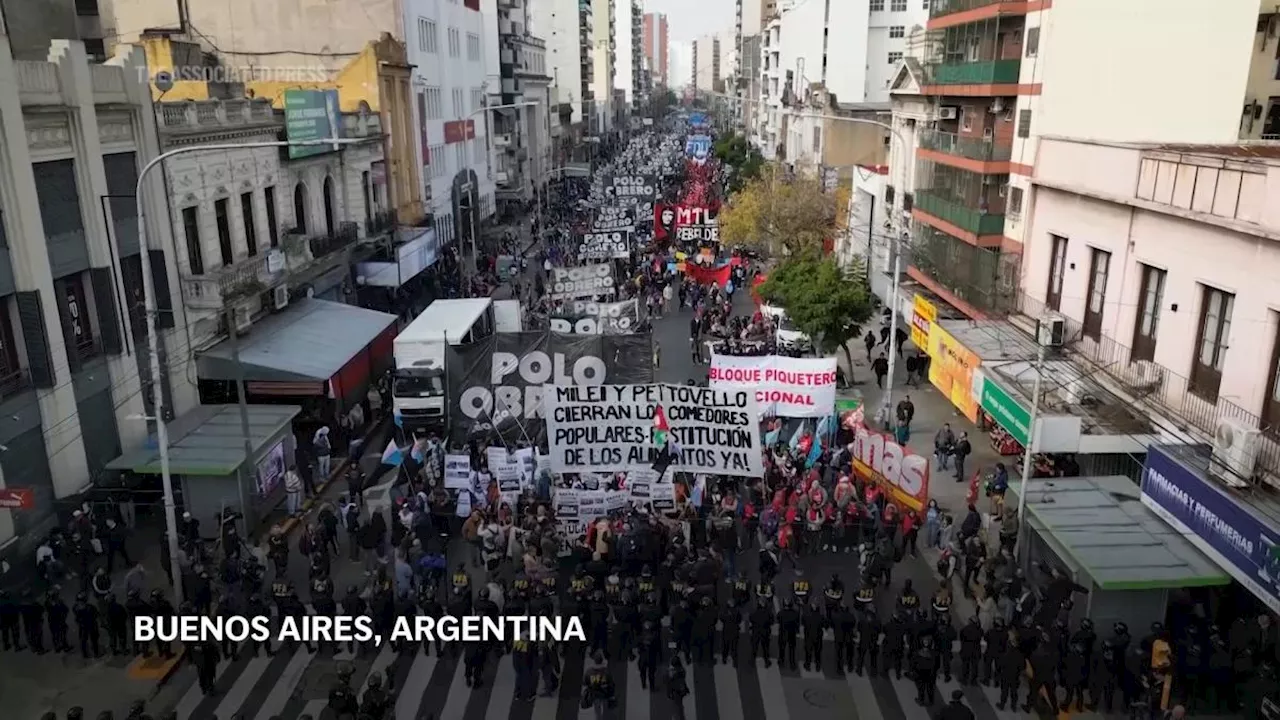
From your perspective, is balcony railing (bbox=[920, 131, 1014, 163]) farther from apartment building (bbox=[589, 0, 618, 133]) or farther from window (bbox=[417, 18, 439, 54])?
apartment building (bbox=[589, 0, 618, 133])

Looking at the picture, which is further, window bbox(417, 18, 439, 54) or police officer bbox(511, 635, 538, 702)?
window bbox(417, 18, 439, 54)

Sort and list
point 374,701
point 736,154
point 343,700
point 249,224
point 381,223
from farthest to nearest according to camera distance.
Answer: point 736,154, point 381,223, point 249,224, point 343,700, point 374,701

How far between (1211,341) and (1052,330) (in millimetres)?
4345

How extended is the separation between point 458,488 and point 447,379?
185 inches

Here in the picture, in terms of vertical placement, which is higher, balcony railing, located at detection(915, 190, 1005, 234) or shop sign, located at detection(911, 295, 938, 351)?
balcony railing, located at detection(915, 190, 1005, 234)

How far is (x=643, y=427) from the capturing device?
18453mm

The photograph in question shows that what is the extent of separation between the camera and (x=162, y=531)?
1989 centimetres

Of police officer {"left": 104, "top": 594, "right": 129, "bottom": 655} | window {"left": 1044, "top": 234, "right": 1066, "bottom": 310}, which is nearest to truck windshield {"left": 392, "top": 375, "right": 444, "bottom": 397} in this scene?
police officer {"left": 104, "top": 594, "right": 129, "bottom": 655}

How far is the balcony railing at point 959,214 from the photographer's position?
25906 millimetres

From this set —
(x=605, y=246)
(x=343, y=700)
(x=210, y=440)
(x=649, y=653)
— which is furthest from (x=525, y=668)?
(x=605, y=246)

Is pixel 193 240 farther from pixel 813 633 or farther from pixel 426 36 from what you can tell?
pixel 426 36

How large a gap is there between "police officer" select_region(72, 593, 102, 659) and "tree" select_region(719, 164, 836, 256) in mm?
29565

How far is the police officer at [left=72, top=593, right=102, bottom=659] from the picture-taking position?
15023 millimetres

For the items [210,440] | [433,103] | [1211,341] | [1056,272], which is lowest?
[210,440]
